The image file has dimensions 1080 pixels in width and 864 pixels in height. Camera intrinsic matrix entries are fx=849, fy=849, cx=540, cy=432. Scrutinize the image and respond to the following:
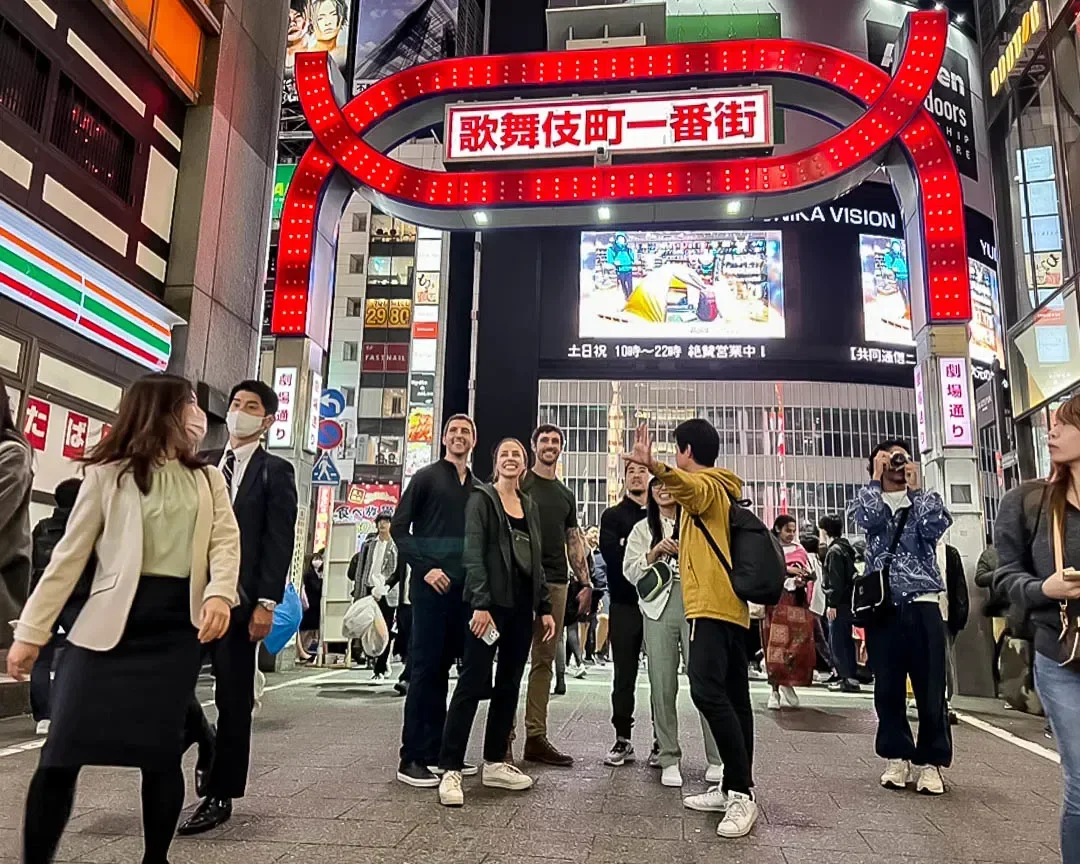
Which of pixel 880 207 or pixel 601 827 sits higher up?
pixel 880 207

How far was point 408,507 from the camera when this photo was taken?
4273mm

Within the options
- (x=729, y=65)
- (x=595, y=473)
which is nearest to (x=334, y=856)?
(x=729, y=65)

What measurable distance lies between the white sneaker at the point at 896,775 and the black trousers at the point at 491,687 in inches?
75.4

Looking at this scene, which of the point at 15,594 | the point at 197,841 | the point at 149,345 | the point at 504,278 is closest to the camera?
the point at 15,594

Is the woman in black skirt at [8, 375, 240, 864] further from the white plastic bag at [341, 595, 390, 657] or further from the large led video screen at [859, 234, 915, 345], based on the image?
the large led video screen at [859, 234, 915, 345]

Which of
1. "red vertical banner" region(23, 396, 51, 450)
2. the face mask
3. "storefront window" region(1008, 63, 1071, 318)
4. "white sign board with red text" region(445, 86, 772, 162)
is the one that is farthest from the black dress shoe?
"storefront window" region(1008, 63, 1071, 318)

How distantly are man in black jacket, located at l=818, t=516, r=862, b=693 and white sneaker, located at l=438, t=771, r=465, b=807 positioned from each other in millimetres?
2968

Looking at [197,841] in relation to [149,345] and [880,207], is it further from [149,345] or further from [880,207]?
[880,207]

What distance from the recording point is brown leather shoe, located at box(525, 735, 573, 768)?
467 cm

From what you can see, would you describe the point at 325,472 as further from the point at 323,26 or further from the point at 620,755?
the point at 323,26

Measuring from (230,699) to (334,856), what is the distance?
0.76 meters

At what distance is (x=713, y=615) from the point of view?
3.56m

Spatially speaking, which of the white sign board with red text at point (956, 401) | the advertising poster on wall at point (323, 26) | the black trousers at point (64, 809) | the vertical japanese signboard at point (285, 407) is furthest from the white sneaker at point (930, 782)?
the advertising poster on wall at point (323, 26)

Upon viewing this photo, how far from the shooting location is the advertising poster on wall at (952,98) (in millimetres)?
30578
